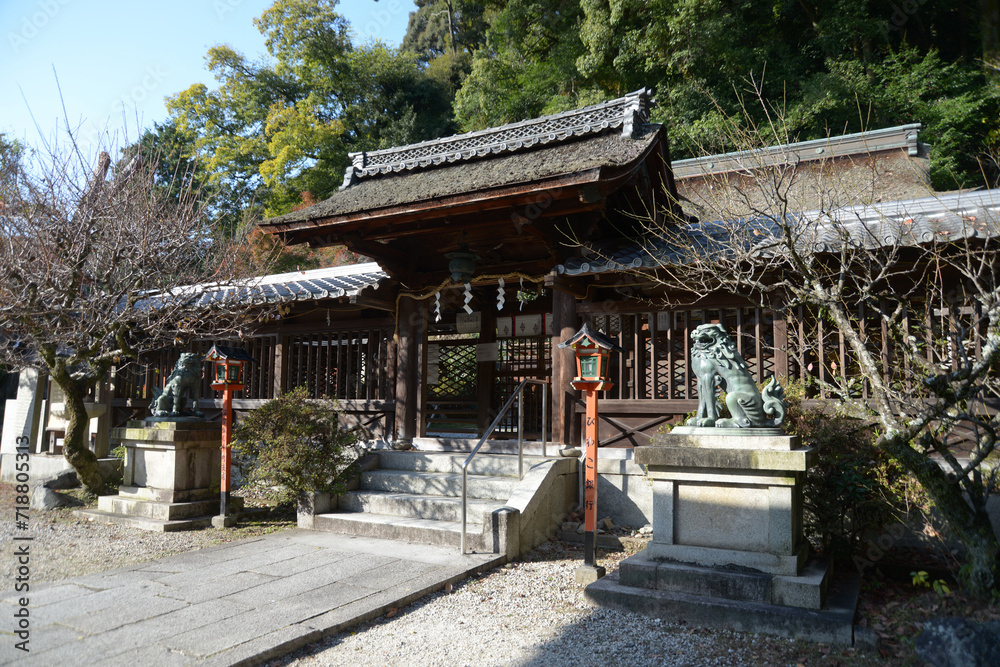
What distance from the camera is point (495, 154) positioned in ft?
32.3

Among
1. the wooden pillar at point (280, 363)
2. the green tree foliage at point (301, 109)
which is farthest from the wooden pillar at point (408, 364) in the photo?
the green tree foliage at point (301, 109)

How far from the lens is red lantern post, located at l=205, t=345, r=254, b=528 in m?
7.87

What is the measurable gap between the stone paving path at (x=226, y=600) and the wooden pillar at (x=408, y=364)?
2.90 meters

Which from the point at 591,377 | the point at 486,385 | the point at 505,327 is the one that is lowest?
the point at 486,385

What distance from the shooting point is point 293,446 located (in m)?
7.55

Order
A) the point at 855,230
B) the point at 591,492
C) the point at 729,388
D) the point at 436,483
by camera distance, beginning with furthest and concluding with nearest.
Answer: the point at 436,483 → the point at 855,230 → the point at 591,492 → the point at 729,388

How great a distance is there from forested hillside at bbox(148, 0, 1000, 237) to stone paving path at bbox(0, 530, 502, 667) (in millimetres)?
10791

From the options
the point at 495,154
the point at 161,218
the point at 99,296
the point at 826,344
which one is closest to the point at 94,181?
the point at 161,218

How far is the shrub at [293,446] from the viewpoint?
7539 millimetres

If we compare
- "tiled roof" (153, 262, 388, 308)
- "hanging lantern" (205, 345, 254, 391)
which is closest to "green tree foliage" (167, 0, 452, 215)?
"tiled roof" (153, 262, 388, 308)

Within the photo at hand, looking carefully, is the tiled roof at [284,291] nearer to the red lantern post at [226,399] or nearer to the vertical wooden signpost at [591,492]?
the red lantern post at [226,399]

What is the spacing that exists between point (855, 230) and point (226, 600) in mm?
7610

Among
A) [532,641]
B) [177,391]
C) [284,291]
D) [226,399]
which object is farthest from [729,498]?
[284,291]

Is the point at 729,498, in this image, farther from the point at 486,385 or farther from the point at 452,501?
the point at 486,385
